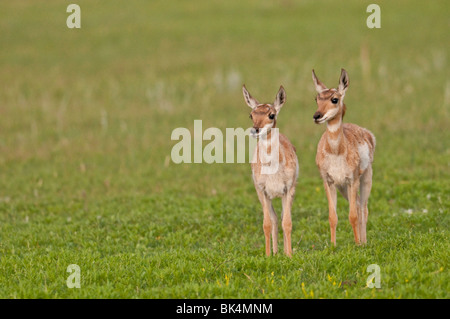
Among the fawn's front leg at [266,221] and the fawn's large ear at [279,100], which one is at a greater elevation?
the fawn's large ear at [279,100]

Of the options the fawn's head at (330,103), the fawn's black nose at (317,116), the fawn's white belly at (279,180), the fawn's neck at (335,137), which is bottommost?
the fawn's white belly at (279,180)

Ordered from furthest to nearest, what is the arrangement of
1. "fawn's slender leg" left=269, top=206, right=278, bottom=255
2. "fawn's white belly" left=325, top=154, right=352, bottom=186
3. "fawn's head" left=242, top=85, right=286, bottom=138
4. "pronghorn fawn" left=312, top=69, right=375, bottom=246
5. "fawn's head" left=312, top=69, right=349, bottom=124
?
Result: 1. "fawn's slender leg" left=269, top=206, right=278, bottom=255
2. "fawn's white belly" left=325, top=154, right=352, bottom=186
3. "pronghorn fawn" left=312, top=69, right=375, bottom=246
4. "fawn's head" left=312, top=69, right=349, bottom=124
5. "fawn's head" left=242, top=85, right=286, bottom=138

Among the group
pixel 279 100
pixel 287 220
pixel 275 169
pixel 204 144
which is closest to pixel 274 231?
pixel 287 220

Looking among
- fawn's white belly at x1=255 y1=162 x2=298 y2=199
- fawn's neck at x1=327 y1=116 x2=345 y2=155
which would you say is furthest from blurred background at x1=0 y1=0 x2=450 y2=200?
fawn's neck at x1=327 y1=116 x2=345 y2=155

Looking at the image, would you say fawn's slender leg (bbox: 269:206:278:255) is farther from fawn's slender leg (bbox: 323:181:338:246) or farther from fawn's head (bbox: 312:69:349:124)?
fawn's head (bbox: 312:69:349:124)

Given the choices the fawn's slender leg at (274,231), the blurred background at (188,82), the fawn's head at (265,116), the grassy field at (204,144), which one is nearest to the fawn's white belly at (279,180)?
the fawn's slender leg at (274,231)

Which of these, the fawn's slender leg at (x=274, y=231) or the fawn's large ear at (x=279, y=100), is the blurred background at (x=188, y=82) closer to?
the fawn's slender leg at (x=274, y=231)

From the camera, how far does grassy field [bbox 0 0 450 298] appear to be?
992cm

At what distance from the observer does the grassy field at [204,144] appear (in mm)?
9922

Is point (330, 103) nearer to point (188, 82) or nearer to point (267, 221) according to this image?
point (267, 221)

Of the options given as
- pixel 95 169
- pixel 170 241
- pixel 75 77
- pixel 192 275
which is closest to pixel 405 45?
pixel 75 77

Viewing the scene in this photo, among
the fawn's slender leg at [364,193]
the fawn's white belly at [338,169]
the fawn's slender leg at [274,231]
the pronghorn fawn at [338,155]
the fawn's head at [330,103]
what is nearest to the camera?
the fawn's head at [330,103]

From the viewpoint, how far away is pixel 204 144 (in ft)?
69.3

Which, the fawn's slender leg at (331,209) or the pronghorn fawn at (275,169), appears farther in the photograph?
the fawn's slender leg at (331,209)
